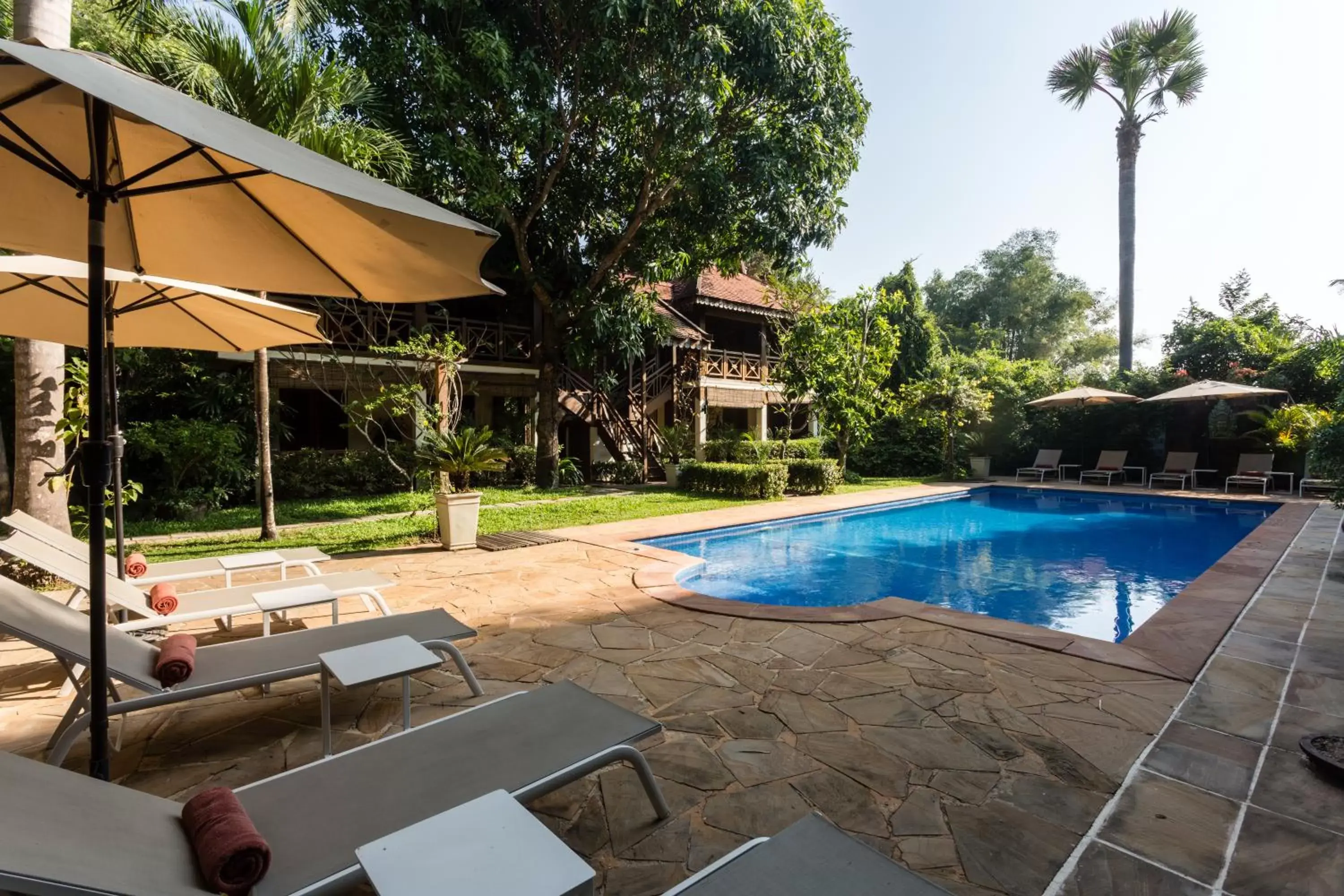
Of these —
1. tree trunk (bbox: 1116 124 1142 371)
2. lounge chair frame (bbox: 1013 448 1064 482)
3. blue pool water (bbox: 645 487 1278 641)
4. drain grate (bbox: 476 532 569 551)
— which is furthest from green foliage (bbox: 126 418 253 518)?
tree trunk (bbox: 1116 124 1142 371)

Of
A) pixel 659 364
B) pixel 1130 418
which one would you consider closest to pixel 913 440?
pixel 1130 418

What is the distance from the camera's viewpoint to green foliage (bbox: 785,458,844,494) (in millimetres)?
14586

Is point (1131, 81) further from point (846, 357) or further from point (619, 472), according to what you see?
point (619, 472)

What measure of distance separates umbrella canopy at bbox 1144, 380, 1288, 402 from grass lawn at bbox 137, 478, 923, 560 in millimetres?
10658

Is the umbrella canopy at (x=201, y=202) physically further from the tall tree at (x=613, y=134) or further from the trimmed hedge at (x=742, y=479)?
the trimmed hedge at (x=742, y=479)

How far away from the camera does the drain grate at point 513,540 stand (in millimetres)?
7930

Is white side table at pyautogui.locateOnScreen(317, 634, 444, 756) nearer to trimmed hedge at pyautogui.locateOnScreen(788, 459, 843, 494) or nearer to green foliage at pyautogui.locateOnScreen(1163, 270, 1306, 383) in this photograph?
trimmed hedge at pyautogui.locateOnScreen(788, 459, 843, 494)

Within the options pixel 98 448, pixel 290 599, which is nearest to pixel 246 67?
pixel 290 599

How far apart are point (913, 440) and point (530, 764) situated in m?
19.6

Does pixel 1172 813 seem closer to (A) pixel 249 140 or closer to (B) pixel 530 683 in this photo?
(B) pixel 530 683

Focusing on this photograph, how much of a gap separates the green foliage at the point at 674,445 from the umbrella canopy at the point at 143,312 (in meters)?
11.4

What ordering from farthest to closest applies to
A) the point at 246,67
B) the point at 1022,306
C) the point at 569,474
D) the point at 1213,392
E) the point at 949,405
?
the point at 1022,306, the point at 949,405, the point at 569,474, the point at 1213,392, the point at 246,67

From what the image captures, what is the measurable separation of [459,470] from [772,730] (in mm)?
5657

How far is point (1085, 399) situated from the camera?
16.4m
